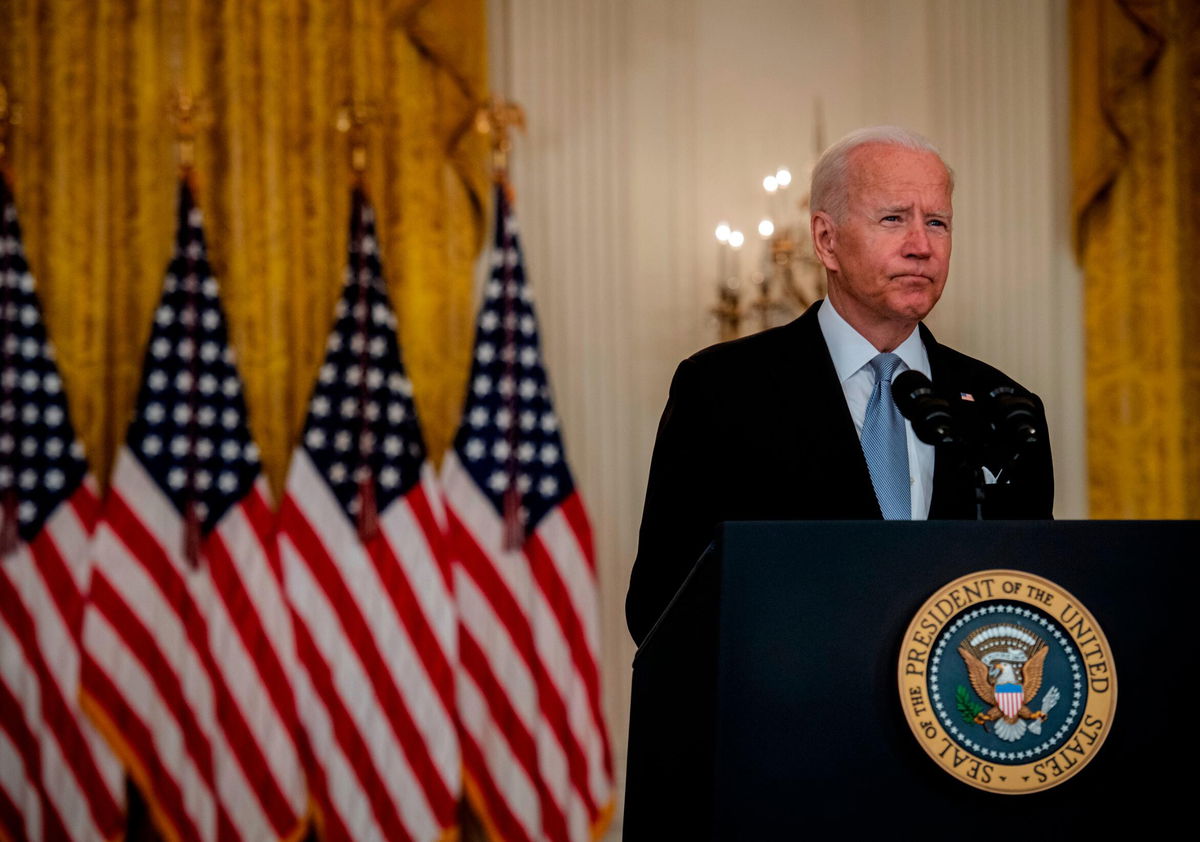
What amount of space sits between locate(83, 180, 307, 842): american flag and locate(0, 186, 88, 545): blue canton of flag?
0.26 metres

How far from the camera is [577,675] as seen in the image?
5.68m

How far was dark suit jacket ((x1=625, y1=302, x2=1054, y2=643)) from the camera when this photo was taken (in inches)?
84.5

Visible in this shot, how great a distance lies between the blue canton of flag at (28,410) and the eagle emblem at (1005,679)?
4.82 metres

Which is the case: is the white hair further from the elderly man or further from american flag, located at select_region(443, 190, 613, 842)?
american flag, located at select_region(443, 190, 613, 842)

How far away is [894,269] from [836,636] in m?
1.02

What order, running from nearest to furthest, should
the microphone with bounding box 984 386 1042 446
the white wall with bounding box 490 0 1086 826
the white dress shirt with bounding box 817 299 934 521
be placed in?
the microphone with bounding box 984 386 1042 446, the white dress shirt with bounding box 817 299 934 521, the white wall with bounding box 490 0 1086 826

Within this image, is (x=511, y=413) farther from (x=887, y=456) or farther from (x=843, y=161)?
(x=887, y=456)

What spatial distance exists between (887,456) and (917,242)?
0.39 metres

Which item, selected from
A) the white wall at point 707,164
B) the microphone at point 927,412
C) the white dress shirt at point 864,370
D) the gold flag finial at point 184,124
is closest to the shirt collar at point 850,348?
the white dress shirt at point 864,370

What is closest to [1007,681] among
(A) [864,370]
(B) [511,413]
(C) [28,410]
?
(A) [864,370]

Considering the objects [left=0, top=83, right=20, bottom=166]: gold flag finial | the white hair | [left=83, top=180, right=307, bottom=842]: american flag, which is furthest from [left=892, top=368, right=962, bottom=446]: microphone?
[left=0, top=83, right=20, bottom=166]: gold flag finial

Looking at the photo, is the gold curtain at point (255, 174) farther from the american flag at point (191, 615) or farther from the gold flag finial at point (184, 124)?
the american flag at point (191, 615)

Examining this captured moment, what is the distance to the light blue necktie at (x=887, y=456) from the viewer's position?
87.4 inches

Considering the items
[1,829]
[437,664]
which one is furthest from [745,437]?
[1,829]
